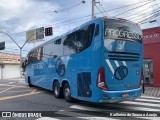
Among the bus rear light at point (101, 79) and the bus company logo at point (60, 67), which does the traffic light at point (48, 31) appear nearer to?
the bus company logo at point (60, 67)

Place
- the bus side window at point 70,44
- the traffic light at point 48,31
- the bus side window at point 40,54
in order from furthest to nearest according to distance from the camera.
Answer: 1. the traffic light at point 48,31
2. the bus side window at point 40,54
3. the bus side window at point 70,44

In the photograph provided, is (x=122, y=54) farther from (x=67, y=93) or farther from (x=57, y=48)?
(x=57, y=48)

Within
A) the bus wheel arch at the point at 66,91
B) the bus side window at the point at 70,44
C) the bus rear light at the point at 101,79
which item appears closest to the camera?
the bus rear light at the point at 101,79

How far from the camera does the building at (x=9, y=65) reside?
56.1 metres

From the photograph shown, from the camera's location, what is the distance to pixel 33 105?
11484mm

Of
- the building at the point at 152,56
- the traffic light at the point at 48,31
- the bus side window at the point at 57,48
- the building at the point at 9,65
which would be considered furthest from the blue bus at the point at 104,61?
the building at the point at 9,65

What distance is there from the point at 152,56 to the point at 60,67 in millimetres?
10960

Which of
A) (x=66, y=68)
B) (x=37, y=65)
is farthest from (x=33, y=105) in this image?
(x=37, y=65)

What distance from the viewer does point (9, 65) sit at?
193 ft

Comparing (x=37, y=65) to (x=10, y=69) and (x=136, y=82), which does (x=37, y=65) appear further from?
(x=10, y=69)

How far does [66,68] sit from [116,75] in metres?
3.36

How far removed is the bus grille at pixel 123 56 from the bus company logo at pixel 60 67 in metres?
3.74

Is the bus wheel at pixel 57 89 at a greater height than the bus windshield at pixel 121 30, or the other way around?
the bus windshield at pixel 121 30

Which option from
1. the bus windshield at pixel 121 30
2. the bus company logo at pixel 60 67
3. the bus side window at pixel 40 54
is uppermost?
the bus windshield at pixel 121 30
